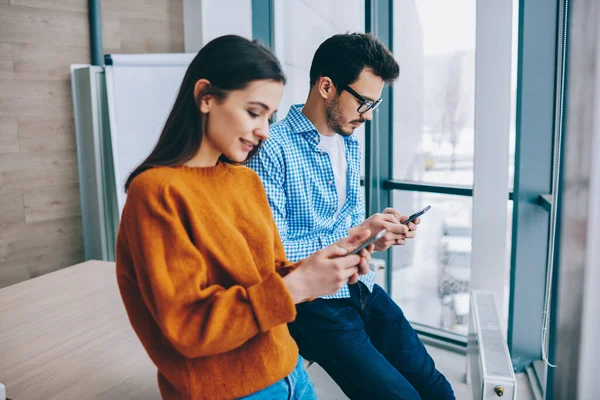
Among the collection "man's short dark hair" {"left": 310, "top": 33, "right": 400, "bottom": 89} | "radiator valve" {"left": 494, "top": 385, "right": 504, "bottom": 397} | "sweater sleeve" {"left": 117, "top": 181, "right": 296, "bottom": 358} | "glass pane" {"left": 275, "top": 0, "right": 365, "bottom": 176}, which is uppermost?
"glass pane" {"left": 275, "top": 0, "right": 365, "bottom": 176}

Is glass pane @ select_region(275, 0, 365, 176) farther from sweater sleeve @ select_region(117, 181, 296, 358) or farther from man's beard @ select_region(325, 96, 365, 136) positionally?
sweater sleeve @ select_region(117, 181, 296, 358)

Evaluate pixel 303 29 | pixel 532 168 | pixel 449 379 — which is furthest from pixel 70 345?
pixel 303 29

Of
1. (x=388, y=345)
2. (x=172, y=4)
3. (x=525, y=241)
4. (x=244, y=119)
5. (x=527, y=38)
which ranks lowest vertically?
(x=388, y=345)

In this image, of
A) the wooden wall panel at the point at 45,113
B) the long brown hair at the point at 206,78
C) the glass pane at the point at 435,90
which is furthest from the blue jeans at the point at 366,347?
the wooden wall panel at the point at 45,113

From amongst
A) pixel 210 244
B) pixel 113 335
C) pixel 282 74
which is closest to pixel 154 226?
pixel 210 244

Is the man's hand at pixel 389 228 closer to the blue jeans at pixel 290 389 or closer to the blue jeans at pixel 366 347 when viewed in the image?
the blue jeans at pixel 366 347

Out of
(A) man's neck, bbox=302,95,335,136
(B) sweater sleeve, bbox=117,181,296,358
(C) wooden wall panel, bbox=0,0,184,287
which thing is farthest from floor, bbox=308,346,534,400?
(C) wooden wall panel, bbox=0,0,184,287

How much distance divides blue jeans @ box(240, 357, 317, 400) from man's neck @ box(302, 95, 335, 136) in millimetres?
853

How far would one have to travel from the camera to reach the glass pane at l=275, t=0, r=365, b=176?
322cm

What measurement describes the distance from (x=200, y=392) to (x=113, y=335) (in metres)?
0.78

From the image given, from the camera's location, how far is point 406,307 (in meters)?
3.35

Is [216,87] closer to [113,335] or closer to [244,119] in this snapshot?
[244,119]

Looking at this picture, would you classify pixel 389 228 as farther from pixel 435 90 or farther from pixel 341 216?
pixel 435 90

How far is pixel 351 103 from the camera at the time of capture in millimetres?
1726
